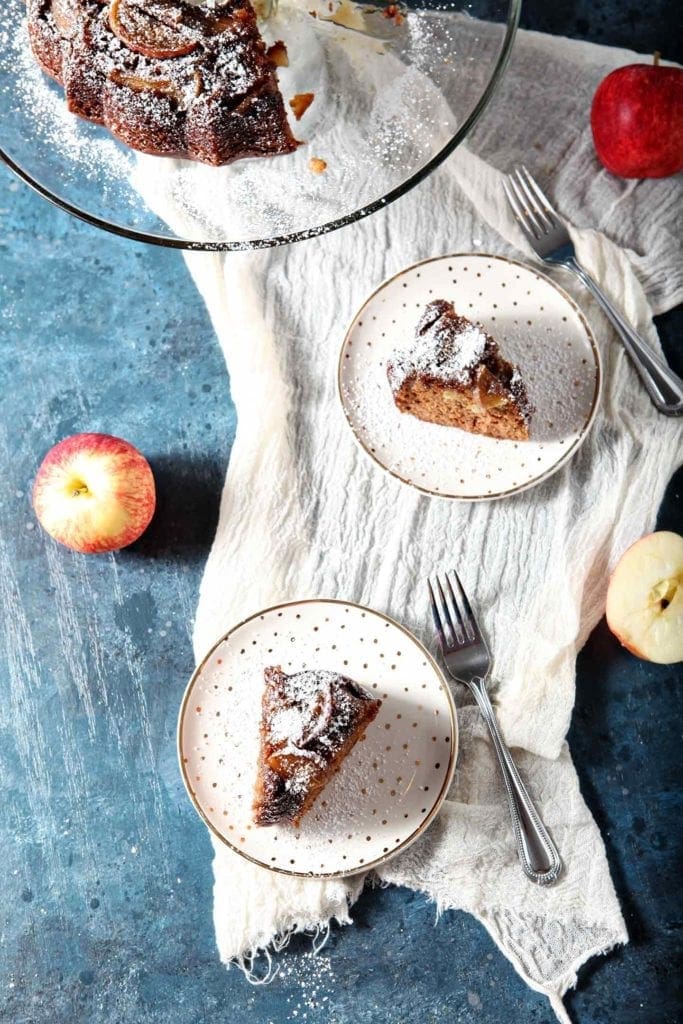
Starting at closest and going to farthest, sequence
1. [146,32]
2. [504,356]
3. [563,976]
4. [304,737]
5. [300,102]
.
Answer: [146,32] → [300,102] → [304,737] → [563,976] → [504,356]

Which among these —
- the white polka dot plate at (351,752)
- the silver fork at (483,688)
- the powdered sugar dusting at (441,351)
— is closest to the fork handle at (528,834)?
the silver fork at (483,688)

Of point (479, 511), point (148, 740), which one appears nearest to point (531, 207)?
point (479, 511)

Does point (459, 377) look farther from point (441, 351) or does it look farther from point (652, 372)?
point (652, 372)

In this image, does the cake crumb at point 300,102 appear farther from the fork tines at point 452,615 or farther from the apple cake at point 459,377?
the fork tines at point 452,615

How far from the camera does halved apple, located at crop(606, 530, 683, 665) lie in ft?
5.65

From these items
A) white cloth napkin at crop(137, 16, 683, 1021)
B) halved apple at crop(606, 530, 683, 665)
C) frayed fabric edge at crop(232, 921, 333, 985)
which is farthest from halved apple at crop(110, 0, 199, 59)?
frayed fabric edge at crop(232, 921, 333, 985)

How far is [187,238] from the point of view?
1417mm

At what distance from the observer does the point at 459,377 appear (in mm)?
1733

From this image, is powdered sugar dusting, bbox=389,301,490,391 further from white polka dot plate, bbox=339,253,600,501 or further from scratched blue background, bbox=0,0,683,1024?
scratched blue background, bbox=0,0,683,1024

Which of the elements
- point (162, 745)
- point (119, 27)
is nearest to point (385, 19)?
point (119, 27)

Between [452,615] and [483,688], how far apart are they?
138mm

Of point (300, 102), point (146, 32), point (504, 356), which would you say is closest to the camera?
point (146, 32)

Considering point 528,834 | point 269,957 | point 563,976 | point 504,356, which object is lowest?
point 269,957

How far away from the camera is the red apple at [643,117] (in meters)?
1.79
